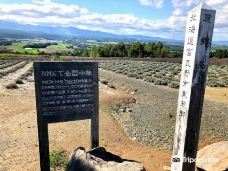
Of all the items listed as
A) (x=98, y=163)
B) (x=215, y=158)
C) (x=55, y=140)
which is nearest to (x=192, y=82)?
(x=98, y=163)

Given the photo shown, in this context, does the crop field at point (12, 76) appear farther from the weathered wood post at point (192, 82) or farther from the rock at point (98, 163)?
the weathered wood post at point (192, 82)

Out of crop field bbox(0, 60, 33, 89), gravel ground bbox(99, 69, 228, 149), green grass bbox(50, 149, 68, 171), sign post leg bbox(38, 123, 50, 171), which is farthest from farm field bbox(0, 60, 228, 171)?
crop field bbox(0, 60, 33, 89)

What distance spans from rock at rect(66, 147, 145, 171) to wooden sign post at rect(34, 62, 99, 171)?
2.69ft

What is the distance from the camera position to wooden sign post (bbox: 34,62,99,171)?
23.3 ft

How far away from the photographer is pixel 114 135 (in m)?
11.9

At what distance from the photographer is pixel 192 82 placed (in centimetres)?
546

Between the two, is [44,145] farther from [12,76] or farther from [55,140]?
[12,76]

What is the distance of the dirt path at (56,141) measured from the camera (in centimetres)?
911

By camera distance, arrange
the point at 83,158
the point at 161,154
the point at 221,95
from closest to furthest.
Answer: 1. the point at 83,158
2. the point at 161,154
3. the point at 221,95

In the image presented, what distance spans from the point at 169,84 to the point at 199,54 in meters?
22.0

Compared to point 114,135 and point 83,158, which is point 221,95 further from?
point 83,158

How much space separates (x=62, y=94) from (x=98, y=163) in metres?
1.67

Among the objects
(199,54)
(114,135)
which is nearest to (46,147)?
(199,54)

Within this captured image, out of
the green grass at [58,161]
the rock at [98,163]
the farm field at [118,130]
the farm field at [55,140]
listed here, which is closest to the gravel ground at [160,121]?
the farm field at [118,130]
